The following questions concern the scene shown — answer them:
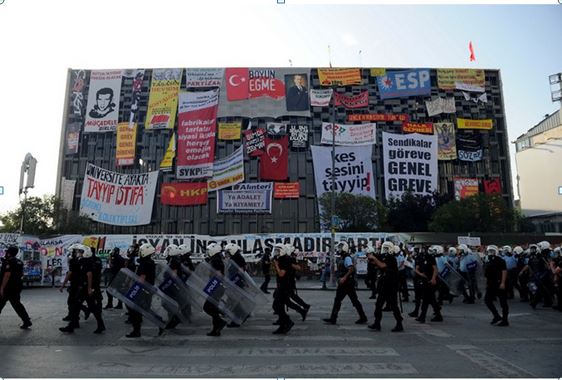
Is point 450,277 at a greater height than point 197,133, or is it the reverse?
point 197,133

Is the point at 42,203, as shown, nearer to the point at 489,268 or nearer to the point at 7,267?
the point at 7,267

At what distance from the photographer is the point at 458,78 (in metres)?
59.0

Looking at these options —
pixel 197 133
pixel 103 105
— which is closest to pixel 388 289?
pixel 197 133

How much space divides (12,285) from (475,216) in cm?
4087

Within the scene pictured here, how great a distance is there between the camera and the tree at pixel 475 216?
41844 millimetres

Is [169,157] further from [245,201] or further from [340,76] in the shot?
[340,76]

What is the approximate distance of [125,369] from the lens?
6.17 meters

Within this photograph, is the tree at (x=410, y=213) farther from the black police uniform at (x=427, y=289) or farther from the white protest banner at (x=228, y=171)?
the black police uniform at (x=427, y=289)

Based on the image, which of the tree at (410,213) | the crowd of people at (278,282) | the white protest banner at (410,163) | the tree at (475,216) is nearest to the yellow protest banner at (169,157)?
the white protest banner at (410,163)

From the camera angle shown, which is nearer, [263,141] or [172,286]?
[172,286]

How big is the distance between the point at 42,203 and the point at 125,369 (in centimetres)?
4260

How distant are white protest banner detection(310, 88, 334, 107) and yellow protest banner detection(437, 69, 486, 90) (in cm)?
1518

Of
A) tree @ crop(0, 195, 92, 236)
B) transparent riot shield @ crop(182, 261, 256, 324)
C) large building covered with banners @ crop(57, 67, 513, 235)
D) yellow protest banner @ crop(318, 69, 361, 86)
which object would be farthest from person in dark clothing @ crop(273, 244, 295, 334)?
yellow protest banner @ crop(318, 69, 361, 86)

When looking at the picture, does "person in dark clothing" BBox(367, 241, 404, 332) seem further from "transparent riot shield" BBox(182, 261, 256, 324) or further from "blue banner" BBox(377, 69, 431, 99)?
"blue banner" BBox(377, 69, 431, 99)
